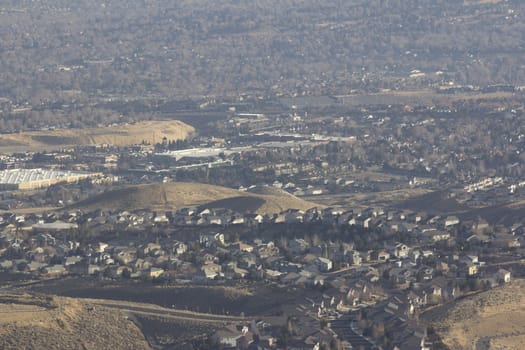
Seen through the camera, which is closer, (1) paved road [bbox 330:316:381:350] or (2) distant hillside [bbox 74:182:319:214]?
(1) paved road [bbox 330:316:381:350]

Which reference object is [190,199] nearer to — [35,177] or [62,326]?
[35,177]

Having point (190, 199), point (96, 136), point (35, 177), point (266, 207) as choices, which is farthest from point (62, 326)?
point (96, 136)

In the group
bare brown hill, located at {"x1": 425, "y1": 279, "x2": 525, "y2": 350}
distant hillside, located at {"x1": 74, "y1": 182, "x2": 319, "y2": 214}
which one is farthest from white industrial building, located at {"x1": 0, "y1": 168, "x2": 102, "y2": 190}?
bare brown hill, located at {"x1": 425, "y1": 279, "x2": 525, "y2": 350}

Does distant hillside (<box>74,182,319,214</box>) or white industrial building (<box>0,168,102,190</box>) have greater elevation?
distant hillside (<box>74,182,319,214</box>)

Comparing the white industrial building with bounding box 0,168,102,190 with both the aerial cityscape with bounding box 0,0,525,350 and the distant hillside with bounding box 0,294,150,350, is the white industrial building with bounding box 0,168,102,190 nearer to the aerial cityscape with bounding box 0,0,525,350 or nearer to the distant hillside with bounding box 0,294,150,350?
the aerial cityscape with bounding box 0,0,525,350

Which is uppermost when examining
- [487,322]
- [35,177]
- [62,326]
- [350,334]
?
[62,326]

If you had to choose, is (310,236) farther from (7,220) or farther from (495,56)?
(495,56)
